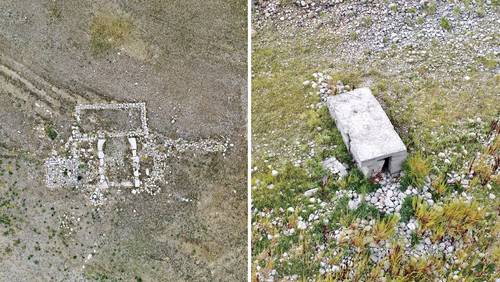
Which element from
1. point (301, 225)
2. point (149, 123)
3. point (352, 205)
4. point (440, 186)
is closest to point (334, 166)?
point (352, 205)

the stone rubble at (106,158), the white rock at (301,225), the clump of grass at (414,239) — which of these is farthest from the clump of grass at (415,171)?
the stone rubble at (106,158)

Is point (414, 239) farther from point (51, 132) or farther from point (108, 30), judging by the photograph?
point (108, 30)

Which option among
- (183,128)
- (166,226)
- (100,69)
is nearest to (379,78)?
(183,128)

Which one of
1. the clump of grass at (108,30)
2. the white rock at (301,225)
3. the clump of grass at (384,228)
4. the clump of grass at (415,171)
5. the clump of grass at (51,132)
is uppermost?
the clump of grass at (108,30)

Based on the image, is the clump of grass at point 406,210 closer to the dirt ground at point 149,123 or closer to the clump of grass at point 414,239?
the clump of grass at point 414,239

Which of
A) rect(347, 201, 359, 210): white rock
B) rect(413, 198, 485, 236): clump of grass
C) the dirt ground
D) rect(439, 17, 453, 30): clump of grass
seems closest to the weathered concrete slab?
rect(347, 201, 359, 210): white rock

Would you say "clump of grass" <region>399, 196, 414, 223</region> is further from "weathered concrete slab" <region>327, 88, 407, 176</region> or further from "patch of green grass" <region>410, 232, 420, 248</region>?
"weathered concrete slab" <region>327, 88, 407, 176</region>

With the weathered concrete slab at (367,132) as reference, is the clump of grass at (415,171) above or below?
below
